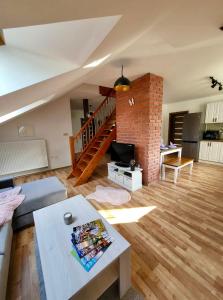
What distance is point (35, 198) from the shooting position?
6.73ft

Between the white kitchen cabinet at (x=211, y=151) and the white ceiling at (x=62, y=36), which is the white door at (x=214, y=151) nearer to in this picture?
the white kitchen cabinet at (x=211, y=151)

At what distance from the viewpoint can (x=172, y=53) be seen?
2070mm

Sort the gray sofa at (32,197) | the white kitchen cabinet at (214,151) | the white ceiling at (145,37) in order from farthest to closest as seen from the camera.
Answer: the white kitchen cabinet at (214,151) → the gray sofa at (32,197) → the white ceiling at (145,37)

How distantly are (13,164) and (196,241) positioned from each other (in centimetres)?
451

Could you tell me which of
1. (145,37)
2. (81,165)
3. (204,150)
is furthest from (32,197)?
(204,150)

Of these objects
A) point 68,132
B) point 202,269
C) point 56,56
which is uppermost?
point 56,56

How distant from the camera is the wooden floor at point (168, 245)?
49.3 inches

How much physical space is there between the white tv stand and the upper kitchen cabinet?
365 cm

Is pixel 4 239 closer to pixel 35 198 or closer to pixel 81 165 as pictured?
pixel 35 198

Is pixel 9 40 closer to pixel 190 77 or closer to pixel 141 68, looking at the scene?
pixel 141 68

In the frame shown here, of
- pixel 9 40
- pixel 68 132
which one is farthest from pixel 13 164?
pixel 9 40

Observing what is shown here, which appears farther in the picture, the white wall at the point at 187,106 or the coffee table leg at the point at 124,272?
the white wall at the point at 187,106

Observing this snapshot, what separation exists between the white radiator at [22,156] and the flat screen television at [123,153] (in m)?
2.36

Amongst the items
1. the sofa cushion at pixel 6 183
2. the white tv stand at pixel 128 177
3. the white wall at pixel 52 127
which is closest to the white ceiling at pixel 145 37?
the sofa cushion at pixel 6 183
